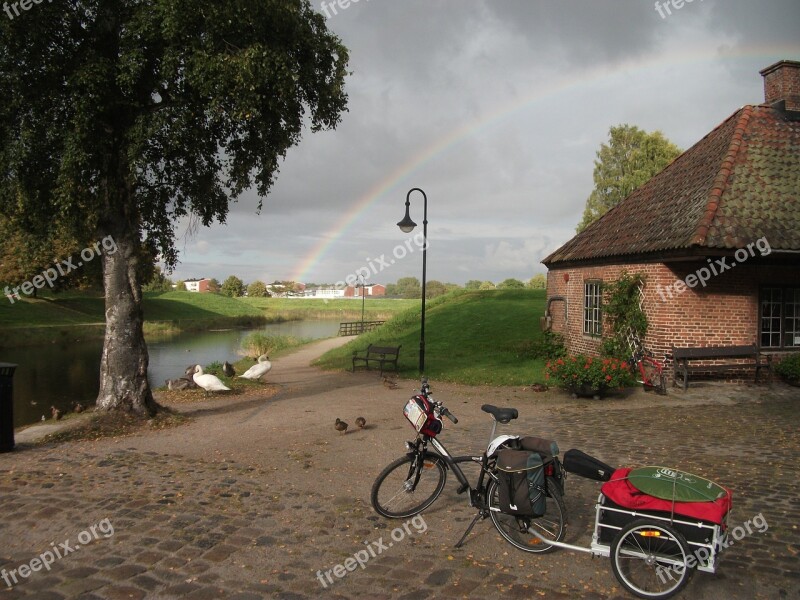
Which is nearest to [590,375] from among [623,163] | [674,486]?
[674,486]

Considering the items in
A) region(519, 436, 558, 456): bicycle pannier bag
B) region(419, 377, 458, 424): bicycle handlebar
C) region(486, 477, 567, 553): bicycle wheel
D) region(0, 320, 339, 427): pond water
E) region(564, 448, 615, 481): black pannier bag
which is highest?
region(419, 377, 458, 424): bicycle handlebar

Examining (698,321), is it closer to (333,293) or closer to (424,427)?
(424,427)

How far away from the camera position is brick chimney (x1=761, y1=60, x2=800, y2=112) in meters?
16.8

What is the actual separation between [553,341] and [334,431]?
11734 millimetres

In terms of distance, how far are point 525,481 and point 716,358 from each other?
38.4ft

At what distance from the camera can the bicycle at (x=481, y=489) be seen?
489 centimetres

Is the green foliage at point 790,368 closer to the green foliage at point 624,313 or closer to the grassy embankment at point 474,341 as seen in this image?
the green foliage at point 624,313

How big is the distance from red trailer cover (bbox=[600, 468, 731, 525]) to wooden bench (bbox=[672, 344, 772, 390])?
1029 centimetres

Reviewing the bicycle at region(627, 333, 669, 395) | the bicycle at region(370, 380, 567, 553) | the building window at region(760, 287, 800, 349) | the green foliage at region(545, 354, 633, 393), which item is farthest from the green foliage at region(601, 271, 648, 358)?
the bicycle at region(370, 380, 567, 553)

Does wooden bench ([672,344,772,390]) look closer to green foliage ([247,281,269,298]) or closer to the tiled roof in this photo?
the tiled roof

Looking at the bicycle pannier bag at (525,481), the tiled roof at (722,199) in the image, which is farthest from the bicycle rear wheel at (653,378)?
the bicycle pannier bag at (525,481)

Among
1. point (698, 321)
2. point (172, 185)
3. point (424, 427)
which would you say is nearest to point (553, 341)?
point (698, 321)

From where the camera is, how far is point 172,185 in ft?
37.4

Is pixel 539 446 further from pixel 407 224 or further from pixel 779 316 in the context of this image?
pixel 407 224
